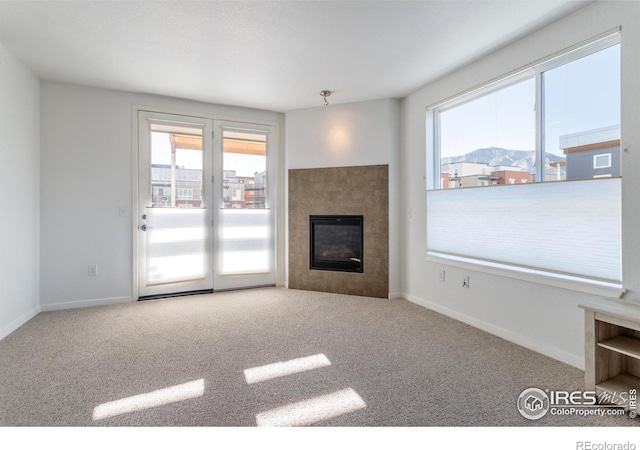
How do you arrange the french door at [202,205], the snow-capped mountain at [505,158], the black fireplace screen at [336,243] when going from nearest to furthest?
the snow-capped mountain at [505,158] → the french door at [202,205] → the black fireplace screen at [336,243]

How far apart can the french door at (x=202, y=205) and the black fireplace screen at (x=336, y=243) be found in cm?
69

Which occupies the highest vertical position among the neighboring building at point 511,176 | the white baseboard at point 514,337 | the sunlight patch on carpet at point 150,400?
the neighboring building at point 511,176

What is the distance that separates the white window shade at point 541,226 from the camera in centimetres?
224

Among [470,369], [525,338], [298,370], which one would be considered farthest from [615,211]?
[298,370]

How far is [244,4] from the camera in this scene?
2285mm

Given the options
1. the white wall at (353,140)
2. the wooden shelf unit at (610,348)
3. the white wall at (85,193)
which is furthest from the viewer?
the white wall at (353,140)

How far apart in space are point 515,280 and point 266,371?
7.19 ft

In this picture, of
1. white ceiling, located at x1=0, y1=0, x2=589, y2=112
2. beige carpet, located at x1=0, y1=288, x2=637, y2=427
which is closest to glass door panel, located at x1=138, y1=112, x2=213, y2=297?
white ceiling, located at x1=0, y1=0, x2=589, y2=112

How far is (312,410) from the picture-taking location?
5.98 ft

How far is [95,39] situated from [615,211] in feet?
13.7

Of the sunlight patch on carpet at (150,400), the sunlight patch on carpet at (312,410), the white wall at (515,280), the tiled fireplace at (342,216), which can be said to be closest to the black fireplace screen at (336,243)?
the tiled fireplace at (342,216)

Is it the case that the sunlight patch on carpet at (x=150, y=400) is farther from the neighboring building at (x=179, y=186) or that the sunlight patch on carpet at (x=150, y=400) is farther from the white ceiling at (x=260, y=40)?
the neighboring building at (x=179, y=186)

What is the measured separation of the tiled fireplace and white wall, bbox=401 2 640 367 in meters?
0.31
